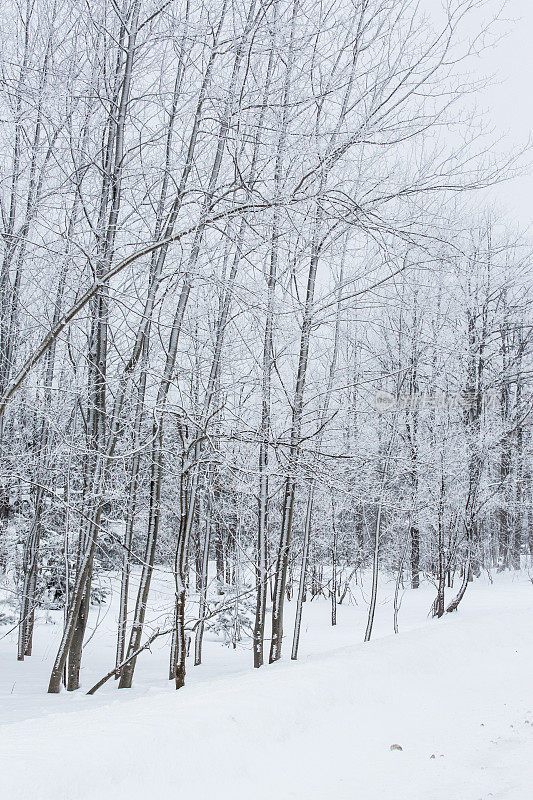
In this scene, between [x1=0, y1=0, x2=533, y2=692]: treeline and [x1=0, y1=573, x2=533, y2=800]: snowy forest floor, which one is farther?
[x1=0, y1=0, x2=533, y2=692]: treeline

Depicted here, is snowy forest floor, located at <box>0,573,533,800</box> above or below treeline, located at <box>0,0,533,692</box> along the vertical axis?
below

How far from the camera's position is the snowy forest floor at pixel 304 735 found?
104 inches

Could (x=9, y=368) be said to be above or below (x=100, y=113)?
below

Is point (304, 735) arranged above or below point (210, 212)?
below

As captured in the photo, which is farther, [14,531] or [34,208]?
[14,531]

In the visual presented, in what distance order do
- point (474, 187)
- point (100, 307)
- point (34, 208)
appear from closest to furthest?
point (474, 187) → point (34, 208) → point (100, 307)

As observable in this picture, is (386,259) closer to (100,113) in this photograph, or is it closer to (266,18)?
(266,18)

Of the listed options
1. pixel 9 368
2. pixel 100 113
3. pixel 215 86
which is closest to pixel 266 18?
pixel 215 86

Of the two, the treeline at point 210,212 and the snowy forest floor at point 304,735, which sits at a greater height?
the treeline at point 210,212

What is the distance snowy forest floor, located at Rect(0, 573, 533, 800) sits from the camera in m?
2.64

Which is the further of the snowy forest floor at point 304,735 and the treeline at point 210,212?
the treeline at point 210,212

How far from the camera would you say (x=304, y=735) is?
3.62m

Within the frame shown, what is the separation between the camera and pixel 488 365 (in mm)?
17391

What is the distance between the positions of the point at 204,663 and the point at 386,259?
766 centimetres
